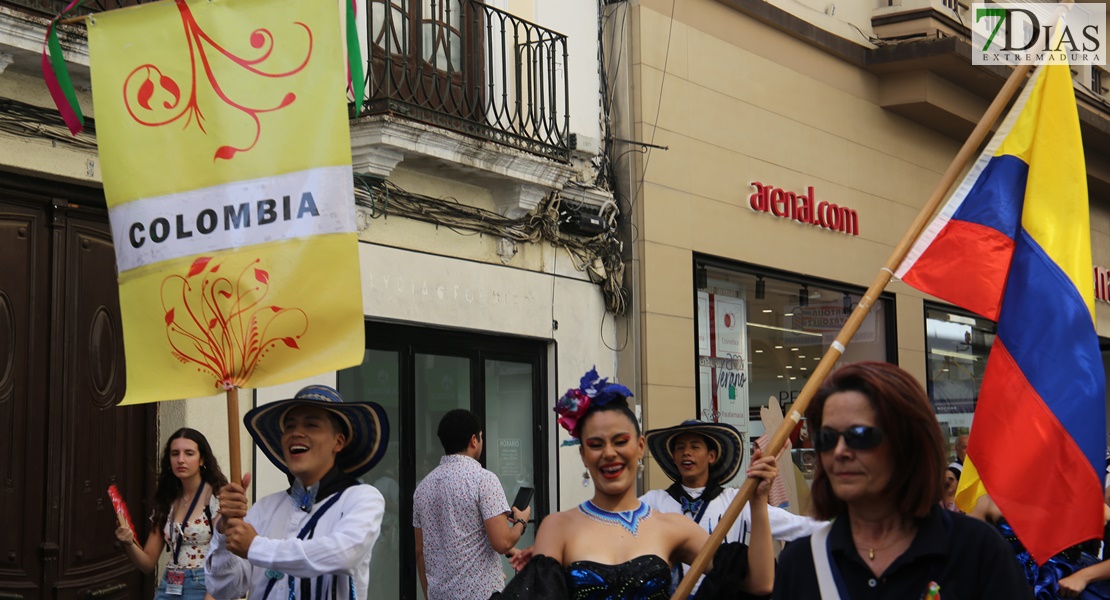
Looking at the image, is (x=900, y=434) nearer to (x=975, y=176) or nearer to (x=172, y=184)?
(x=172, y=184)

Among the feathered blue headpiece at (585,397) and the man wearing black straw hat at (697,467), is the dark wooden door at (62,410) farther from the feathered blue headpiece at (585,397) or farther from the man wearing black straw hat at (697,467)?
Answer: the feathered blue headpiece at (585,397)

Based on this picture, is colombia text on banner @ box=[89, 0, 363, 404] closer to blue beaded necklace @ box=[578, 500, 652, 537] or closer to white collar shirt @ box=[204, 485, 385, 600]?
white collar shirt @ box=[204, 485, 385, 600]

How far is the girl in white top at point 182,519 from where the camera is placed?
784cm

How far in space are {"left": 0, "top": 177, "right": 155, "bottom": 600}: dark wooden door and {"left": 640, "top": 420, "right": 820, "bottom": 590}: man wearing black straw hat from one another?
3670 millimetres

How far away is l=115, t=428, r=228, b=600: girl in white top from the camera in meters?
7.84

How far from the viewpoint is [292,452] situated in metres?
5.31

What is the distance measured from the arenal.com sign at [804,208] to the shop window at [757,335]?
65 cm

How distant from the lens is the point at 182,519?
8.07 meters

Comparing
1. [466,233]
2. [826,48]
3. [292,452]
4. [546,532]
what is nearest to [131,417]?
[466,233]

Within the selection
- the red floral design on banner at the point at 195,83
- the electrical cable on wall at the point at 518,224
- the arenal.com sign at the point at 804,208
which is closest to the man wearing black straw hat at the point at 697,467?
the red floral design on banner at the point at 195,83

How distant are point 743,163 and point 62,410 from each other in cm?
805

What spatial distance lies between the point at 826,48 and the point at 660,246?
4103 millimetres

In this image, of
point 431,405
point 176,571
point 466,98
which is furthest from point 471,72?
point 176,571

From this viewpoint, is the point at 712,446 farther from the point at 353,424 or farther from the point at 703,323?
the point at 703,323
